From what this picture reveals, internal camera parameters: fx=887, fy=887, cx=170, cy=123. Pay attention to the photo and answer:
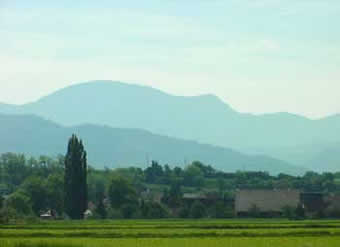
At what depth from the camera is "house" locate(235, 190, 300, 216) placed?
8700cm

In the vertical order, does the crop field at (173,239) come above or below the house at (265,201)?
below

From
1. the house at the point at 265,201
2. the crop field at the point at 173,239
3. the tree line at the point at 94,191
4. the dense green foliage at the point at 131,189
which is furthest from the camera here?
the house at the point at 265,201

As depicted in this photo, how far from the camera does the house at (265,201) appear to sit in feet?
285

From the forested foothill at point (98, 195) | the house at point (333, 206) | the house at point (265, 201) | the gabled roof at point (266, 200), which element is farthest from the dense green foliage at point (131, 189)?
the gabled roof at point (266, 200)

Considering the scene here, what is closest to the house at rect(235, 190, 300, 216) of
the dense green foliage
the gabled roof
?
the gabled roof

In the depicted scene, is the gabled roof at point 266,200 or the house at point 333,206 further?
the gabled roof at point 266,200

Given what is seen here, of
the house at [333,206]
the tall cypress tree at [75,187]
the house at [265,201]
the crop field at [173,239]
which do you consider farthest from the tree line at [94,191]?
the crop field at [173,239]

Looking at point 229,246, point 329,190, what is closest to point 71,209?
point 229,246

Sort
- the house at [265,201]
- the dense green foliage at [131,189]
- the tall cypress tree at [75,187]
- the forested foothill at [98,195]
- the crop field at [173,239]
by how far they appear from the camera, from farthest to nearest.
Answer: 1. the house at [265,201]
2. the dense green foliage at [131,189]
3. the forested foothill at [98,195]
4. the tall cypress tree at [75,187]
5. the crop field at [173,239]

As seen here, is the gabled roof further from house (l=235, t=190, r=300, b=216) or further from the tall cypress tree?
the tall cypress tree

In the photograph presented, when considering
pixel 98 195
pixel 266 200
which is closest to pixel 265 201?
pixel 266 200

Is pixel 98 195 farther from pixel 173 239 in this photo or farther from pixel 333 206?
pixel 173 239

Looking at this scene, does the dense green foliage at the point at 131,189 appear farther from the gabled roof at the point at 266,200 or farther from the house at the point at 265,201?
the gabled roof at the point at 266,200

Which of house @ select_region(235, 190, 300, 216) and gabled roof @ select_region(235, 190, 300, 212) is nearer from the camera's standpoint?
house @ select_region(235, 190, 300, 216)
